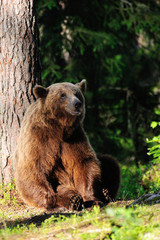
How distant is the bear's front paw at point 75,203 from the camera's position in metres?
5.03

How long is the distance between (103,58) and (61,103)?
606cm

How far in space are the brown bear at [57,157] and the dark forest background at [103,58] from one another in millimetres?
4455

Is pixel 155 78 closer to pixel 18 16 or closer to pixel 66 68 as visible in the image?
pixel 66 68

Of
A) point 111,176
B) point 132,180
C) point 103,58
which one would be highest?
point 103,58

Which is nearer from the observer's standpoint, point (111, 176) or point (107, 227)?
point (107, 227)

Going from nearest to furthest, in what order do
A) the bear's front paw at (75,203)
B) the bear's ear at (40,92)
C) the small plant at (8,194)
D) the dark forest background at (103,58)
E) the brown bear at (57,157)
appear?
the bear's front paw at (75,203)
the brown bear at (57,157)
the bear's ear at (40,92)
the small plant at (8,194)
the dark forest background at (103,58)

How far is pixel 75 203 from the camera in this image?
199 inches

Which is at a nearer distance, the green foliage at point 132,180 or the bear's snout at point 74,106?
the bear's snout at point 74,106

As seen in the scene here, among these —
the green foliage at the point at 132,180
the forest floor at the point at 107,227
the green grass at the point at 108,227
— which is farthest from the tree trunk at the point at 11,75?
the green foliage at the point at 132,180

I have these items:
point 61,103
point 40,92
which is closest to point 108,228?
point 61,103

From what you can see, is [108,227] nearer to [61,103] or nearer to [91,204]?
[91,204]

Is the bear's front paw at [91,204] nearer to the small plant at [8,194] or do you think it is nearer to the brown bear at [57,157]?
the brown bear at [57,157]

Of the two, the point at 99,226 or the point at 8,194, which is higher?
the point at 99,226

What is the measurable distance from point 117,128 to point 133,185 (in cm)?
393
